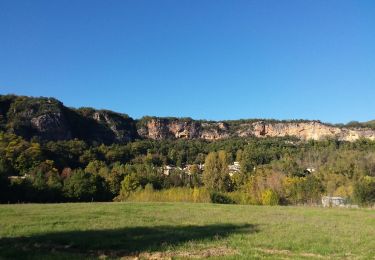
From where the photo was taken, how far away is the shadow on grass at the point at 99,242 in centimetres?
1562

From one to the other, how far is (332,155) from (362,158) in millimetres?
20912

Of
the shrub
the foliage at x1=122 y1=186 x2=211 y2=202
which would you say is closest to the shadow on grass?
the foliage at x1=122 y1=186 x2=211 y2=202

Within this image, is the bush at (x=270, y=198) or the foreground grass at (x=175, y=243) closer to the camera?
the foreground grass at (x=175, y=243)

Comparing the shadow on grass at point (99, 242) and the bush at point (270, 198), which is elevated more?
the shadow on grass at point (99, 242)

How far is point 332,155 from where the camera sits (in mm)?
138000

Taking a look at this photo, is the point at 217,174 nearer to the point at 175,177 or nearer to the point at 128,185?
the point at 175,177

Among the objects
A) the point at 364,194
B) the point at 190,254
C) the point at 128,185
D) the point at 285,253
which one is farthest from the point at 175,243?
the point at 128,185

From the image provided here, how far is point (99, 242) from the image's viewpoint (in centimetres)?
1830

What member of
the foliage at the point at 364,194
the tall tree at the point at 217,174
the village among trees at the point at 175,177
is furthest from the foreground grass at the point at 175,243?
the tall tree at the point at 217,174

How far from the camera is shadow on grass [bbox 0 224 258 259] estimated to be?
1562cm

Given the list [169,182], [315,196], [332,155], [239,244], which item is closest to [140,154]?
[169,182]

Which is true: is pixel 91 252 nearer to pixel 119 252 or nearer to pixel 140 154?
pixel 119 252

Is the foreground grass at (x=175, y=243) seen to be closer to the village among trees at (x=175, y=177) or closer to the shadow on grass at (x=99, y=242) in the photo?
the shadow on grass at (x=99, y=242)

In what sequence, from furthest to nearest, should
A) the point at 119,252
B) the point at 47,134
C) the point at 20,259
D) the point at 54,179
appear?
1. the point at 47,134
2. the point at 54,179
3. the point at 119,252
4. the point at 20,259
